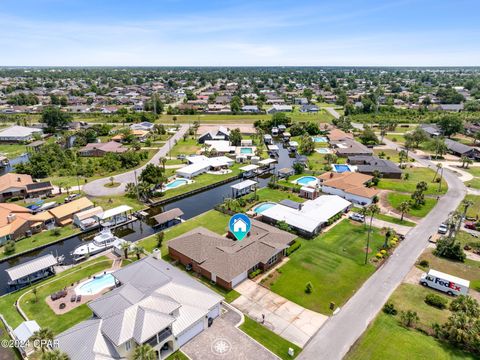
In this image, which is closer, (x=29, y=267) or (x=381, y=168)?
(x=29, y=267)

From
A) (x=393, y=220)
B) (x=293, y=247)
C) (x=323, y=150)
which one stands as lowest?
(x=293, y=247)

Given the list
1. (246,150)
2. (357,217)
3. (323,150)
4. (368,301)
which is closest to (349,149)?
(323,150)

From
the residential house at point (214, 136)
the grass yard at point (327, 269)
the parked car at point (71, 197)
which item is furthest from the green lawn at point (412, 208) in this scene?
the parked car at point (71, 197)

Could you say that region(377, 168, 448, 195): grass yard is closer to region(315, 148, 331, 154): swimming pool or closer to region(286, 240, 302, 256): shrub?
region(315, 148, 331, 154): swimming pool

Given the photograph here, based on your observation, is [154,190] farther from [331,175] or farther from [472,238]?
[472,238]

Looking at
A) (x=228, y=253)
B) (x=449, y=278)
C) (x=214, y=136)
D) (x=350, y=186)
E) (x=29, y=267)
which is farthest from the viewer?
(x=214, y=136)

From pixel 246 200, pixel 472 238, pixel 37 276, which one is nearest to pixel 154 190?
pixel 246 200

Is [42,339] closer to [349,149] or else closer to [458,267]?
[458,267]
